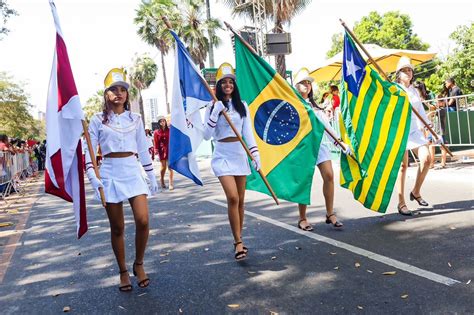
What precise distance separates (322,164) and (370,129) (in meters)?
0.91

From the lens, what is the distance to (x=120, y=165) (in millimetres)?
4027

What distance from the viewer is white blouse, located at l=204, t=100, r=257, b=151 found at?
15.8ft

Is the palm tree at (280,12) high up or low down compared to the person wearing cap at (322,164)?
up

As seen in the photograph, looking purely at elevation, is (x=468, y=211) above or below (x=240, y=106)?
below

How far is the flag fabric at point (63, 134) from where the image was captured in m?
3.91

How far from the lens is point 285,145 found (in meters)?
5.79

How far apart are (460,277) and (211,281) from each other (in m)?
2.04

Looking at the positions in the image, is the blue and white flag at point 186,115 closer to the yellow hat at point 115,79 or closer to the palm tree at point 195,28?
the yellow hat at point 115,79

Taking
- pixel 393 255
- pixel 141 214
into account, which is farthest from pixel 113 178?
pixel 393 255

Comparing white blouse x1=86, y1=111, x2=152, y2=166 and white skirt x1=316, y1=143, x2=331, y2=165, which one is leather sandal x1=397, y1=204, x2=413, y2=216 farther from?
white blouse x1=86, y1=111, x2=152, y2=166

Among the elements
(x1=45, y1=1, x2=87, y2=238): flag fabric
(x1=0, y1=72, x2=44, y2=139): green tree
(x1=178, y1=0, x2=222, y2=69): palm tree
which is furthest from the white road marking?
(x1=0, y1=72, x2=44, y2=139): green tree

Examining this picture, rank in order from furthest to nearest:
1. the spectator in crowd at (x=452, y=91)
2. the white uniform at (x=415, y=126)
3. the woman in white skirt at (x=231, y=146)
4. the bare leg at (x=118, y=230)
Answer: the spectator in crowd at (x=452, y=91) → the white uniform at (x=415, y=126) → the woman in white skirt at (x=231, y=146) → the bare leg at (x=118, y=230)

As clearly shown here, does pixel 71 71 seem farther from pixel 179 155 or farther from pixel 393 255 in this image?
pixel 393 255

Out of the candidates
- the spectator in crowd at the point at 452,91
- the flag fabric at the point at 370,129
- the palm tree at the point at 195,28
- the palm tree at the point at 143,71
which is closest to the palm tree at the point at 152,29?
the palm tree at the point at 195,28
